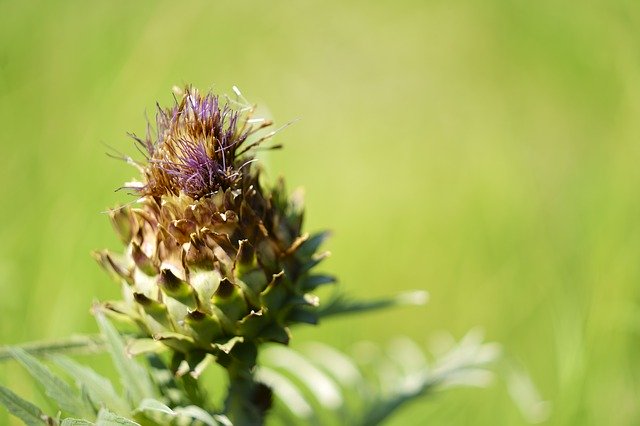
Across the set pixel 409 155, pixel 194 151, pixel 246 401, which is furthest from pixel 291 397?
pixel 409 155

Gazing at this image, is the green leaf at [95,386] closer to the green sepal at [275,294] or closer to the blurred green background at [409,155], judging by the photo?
the green sepal at [275,294]

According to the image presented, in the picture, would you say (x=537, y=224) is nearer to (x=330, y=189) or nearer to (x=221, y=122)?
(x=330, y=189)

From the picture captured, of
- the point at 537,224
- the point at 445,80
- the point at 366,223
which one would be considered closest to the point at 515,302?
the point at 537,224

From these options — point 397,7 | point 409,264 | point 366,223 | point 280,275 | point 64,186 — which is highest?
point 397,7

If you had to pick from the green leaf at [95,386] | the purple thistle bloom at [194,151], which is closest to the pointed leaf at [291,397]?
the green leaf at [95,386]

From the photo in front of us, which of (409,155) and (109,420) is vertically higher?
(409,155)

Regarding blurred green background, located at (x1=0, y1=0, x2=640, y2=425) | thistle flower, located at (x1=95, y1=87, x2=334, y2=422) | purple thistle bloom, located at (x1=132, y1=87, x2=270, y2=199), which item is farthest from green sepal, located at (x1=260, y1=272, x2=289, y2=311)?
blurred green background, located at (x1=0, y1=0, x2=640, y2=425)

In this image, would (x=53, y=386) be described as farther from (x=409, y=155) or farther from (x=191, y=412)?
(x=409, y=155)
